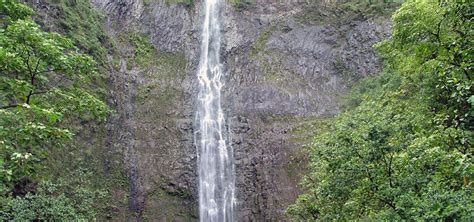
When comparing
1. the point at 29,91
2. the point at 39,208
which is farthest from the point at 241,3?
the point at 29,91

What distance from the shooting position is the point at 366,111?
1147 cm

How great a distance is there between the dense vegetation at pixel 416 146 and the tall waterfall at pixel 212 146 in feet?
36.6

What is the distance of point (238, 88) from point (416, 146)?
2016 centimetres

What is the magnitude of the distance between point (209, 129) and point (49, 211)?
14653mm

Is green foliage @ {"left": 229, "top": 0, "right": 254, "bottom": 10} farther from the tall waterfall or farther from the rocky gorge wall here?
the tall waterfall

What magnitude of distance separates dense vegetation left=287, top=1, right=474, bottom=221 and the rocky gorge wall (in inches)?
457

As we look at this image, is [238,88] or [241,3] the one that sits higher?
[241,3]

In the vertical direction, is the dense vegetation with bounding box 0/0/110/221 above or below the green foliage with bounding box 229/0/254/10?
below

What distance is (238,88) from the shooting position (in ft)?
89.6

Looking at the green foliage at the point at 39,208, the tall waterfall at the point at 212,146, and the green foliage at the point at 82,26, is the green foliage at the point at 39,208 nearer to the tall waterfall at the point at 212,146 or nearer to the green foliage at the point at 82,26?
the tall waterfall at the point at 212,146

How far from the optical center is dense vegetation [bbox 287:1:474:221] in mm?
5273

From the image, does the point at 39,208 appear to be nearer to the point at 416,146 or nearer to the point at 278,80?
the point at 416,146

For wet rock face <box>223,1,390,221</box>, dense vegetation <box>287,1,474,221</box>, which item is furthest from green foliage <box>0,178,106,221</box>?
wet rock face <box>223,1,390,221</box>

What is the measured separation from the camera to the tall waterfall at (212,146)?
2267 cm
